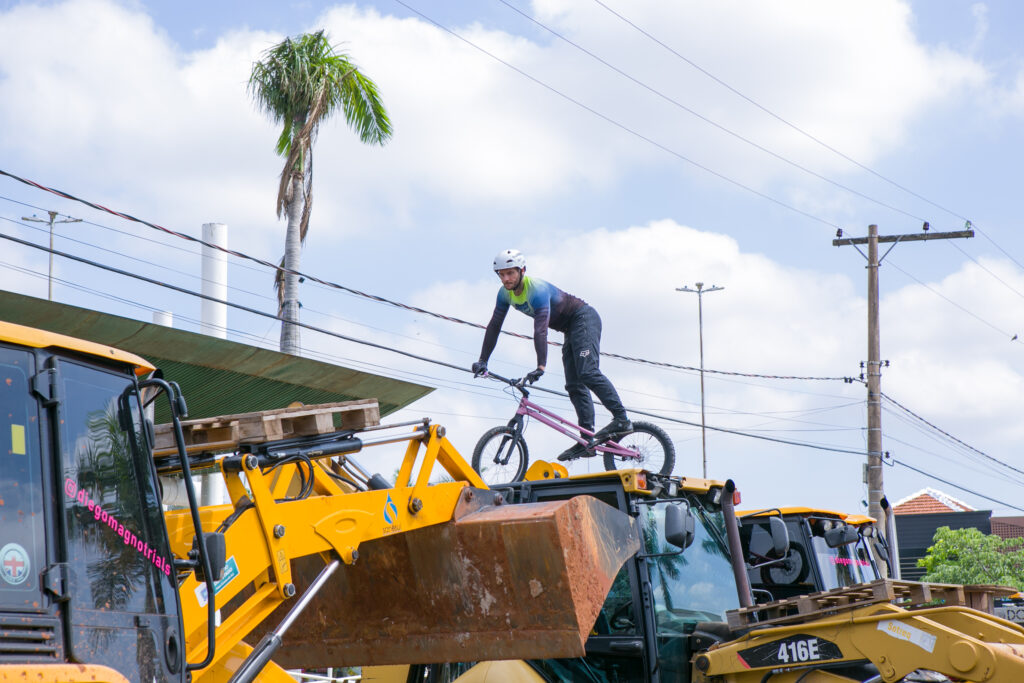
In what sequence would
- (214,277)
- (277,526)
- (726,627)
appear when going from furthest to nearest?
(214,277) → (726,627) → (277,526)

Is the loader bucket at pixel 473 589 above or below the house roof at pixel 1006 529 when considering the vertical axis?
above

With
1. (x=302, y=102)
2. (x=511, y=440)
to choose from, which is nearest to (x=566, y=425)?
(x=511, y=440)

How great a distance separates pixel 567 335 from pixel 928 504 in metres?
40.1

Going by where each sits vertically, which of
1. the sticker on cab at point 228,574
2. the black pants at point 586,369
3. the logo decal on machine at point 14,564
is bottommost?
the sticker on cab at point 228,574

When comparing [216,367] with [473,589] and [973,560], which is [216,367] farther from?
[973,560]

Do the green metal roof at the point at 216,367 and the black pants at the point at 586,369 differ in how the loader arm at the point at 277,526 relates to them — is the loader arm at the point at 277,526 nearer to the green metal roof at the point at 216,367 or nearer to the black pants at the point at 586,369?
the black pants at the point at 586,369

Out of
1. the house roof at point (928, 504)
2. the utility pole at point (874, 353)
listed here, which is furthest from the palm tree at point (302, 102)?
the house roof at point (928, 504)

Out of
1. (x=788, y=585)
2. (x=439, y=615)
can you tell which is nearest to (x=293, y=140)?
(x=788, y=585)

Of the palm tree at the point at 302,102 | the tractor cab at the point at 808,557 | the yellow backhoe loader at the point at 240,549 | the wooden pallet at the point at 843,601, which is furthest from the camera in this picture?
the palm tree at the point at 302,102

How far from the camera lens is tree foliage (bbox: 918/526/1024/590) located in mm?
28203

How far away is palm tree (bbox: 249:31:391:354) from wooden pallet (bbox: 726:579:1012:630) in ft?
54.3

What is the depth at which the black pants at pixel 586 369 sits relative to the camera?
1076 cm

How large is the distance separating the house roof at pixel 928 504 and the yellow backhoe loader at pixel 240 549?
4295 cm

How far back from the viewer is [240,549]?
17.0 ft
